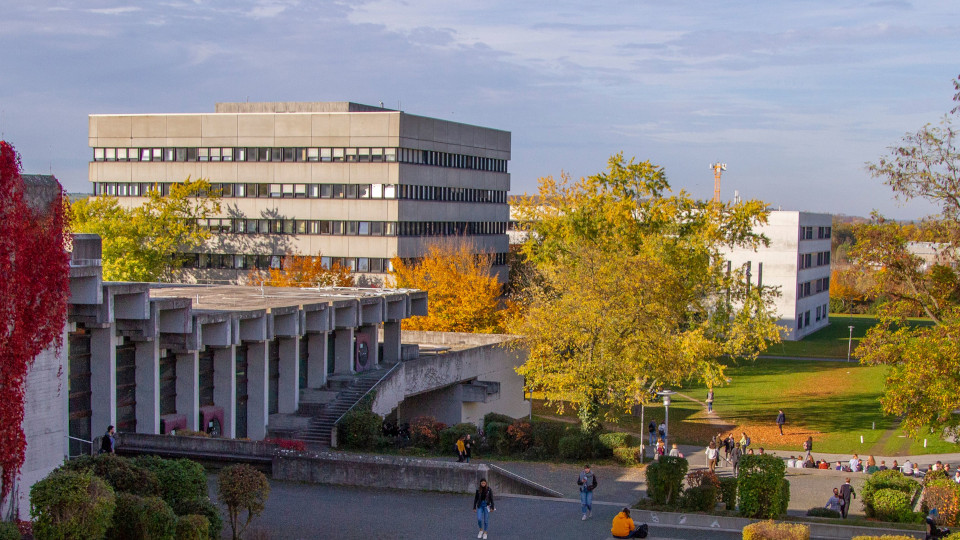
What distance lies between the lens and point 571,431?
3656 centimetres

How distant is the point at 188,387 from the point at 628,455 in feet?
48.6

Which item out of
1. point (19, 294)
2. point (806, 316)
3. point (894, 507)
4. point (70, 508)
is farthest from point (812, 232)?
point (70, 508)

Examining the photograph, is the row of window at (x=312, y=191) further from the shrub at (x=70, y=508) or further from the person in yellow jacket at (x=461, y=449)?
the shrub at (x=70, y=508)

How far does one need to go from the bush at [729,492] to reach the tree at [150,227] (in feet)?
143

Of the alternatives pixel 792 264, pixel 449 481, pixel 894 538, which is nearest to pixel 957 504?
pixel 894 538

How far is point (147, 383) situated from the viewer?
3144 cm

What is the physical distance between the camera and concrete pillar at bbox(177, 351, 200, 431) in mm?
33219

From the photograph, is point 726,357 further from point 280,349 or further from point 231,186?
point 280,349

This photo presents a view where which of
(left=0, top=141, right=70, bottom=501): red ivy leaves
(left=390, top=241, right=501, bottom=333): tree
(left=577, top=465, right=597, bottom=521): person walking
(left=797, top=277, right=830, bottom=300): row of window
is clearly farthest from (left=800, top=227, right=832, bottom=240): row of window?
(left=0, top=141, right=70, bottom=501): red ivy leaves

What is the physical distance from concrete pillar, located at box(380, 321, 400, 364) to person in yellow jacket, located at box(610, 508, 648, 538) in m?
25.4

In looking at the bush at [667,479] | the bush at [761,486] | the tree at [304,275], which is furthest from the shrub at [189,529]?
the tree at [304,275]

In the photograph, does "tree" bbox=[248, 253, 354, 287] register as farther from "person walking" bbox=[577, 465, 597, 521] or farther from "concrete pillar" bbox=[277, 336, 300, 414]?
"person walking" bbox=[577, 465, 597, 521]

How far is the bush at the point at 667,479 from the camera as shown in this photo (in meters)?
25.2

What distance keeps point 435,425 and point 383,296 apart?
9674 millimetres
